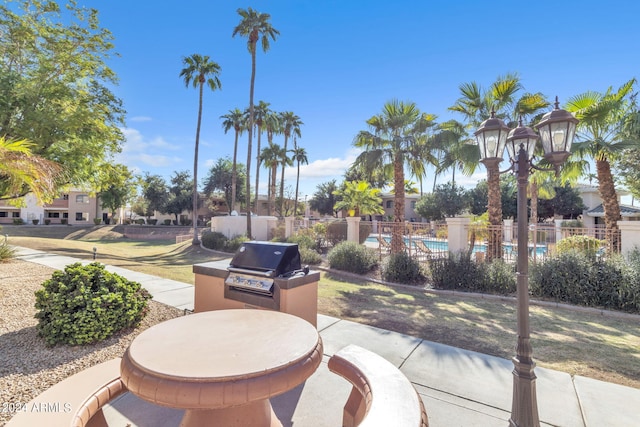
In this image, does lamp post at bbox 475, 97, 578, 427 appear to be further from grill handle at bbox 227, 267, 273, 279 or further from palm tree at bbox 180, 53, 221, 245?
palm tree at bbox 180, 53, 221, 245

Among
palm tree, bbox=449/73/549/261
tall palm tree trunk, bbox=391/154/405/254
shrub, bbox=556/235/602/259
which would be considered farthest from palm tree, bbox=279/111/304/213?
shrub, bbox=556/235/602/259

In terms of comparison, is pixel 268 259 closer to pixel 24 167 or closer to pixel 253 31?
pixel 24 167

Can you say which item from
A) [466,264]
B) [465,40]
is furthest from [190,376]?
[465,40]

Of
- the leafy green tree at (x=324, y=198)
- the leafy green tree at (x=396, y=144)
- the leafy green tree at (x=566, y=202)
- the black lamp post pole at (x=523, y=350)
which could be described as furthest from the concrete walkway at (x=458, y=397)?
the leafy green tree at (x=324, y=198)

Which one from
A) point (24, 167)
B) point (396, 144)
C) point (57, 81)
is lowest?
point (24, 167)

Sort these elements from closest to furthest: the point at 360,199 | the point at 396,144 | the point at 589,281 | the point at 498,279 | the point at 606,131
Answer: the point at 589,281
the point at 498,279
the point at 606,131
the point at 396,144
the point at 360,199

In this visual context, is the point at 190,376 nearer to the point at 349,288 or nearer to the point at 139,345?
the point at 139,345

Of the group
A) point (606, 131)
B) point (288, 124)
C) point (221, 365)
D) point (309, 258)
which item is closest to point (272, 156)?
point (288, 124)

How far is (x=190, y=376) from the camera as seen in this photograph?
138cm

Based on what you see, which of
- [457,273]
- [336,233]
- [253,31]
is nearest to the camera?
[457,273]

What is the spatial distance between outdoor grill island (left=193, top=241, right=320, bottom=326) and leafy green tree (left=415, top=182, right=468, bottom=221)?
28.8 metres

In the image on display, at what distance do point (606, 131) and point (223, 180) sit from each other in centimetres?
3961

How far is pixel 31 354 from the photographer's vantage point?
132 inches

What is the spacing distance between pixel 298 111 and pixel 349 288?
27.7 meters
